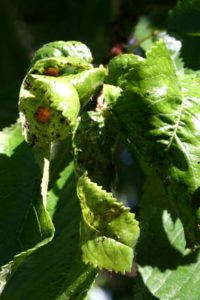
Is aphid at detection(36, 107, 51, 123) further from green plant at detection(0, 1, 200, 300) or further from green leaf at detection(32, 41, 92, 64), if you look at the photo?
green leaf at detection(32, 41, 92, 64)

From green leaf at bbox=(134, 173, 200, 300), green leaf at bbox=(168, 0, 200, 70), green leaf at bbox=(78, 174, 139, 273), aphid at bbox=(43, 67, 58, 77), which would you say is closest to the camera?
green leaf at bbox=(78, 174, 139, 273)

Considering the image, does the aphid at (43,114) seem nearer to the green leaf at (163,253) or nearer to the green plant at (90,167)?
the green plant at (90,167)

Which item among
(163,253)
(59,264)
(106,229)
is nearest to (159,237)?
(163,253)

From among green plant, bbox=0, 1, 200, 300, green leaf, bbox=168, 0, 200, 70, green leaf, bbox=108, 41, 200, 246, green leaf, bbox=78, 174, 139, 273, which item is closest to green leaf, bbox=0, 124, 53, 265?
green plant, bbox=0, 1, 200, 300

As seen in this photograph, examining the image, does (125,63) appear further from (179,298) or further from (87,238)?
(179,298)

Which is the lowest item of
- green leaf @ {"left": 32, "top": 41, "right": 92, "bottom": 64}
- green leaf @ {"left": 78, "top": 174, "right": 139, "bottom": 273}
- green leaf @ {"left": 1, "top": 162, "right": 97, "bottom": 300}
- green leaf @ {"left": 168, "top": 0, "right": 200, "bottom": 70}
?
green leaf @ {"left": 1, "top": 162, "right": 97, "bottom": 300}

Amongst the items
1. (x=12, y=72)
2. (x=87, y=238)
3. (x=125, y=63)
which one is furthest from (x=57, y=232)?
(x=12, y=72)
